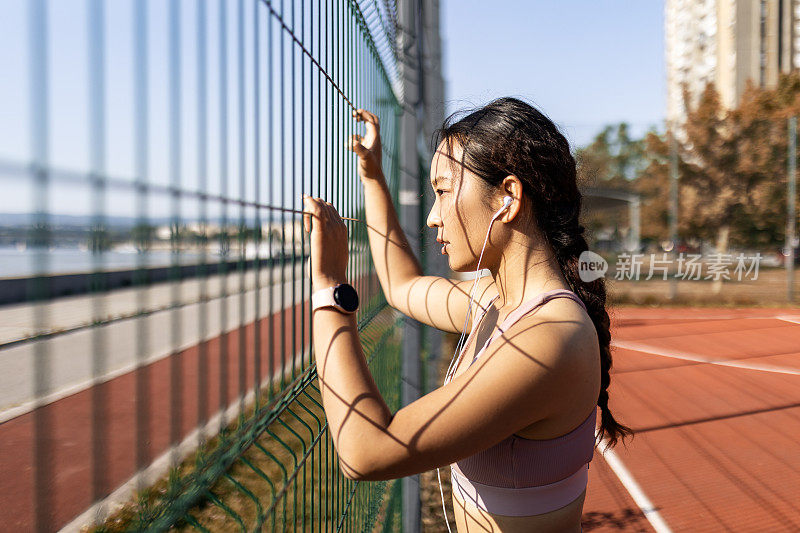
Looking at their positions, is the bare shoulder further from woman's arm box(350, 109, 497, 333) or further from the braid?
woman's arm box(350, 109, 497, 333)

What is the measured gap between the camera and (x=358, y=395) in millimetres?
1031

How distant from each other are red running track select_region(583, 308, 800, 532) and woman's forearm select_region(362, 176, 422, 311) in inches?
35.2

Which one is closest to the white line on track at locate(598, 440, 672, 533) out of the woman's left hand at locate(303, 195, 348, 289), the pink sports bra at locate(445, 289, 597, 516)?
the pink sports bra at locate(445, 289, 597, 516)

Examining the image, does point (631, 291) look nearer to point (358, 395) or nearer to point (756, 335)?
point (756, 335)

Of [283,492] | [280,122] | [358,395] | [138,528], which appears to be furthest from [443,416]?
[280,122]

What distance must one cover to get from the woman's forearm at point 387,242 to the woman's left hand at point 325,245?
0.68m

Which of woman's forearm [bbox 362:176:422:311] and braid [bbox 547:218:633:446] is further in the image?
woman's forearm [bbox 362:176:422:311]

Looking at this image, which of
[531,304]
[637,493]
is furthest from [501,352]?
[637,493]

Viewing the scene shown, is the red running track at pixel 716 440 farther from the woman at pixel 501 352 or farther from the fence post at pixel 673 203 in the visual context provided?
the fence post at pixel 673 203

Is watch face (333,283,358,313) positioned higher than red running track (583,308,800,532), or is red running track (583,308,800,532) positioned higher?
watch face (333,283,358,313)

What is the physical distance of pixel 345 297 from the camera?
113cm

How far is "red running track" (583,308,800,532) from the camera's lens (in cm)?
405

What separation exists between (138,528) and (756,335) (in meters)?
7.04

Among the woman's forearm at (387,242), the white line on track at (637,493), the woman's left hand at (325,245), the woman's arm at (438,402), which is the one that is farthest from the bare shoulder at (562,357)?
the white line on track at (637,493)
